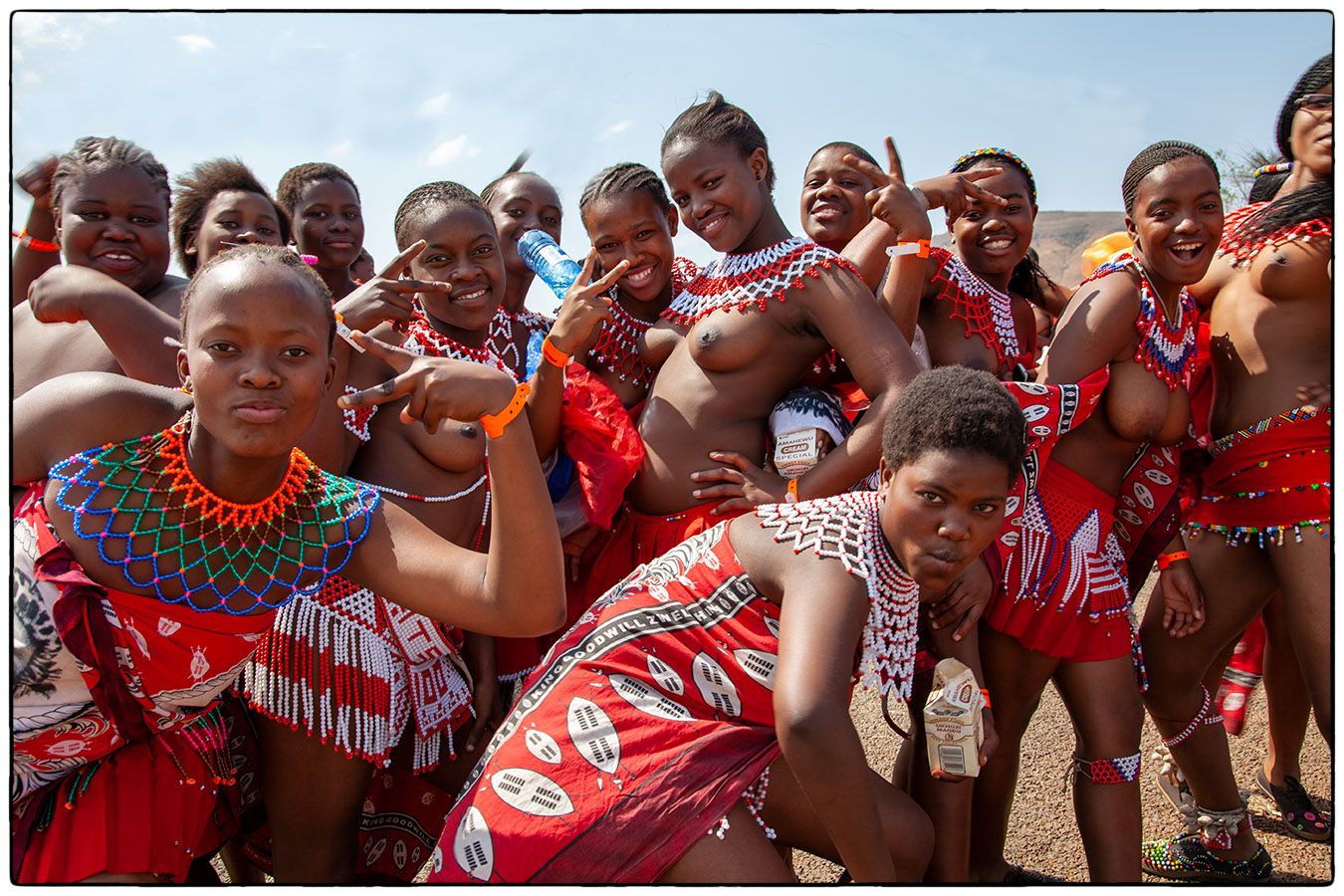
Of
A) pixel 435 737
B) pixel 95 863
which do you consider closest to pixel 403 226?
pixel 435 737

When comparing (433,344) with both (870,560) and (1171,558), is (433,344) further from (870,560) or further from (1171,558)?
(1171,558)

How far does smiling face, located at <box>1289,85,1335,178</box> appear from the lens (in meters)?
3.21

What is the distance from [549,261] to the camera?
149 inches

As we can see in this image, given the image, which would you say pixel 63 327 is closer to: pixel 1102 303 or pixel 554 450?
pixel 554 450

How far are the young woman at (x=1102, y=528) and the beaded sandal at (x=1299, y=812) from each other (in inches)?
45.7

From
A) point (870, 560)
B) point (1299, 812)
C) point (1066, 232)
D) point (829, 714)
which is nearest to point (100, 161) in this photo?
point (870, 560)

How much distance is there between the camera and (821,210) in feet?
13.5

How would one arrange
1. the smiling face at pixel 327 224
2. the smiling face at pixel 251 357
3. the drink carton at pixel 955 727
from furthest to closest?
the smiling face at pixel 327 224 → the drink carton at pixel 955 727 → the smiling face at pixel 251 357

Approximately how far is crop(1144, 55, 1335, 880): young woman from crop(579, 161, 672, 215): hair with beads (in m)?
1.81

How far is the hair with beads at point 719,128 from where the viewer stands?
3.40 metres

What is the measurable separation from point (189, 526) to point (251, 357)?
42cm

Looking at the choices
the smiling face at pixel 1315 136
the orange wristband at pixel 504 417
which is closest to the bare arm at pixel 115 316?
the orange wristband at pixel 504 417

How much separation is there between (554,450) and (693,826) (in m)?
1.36

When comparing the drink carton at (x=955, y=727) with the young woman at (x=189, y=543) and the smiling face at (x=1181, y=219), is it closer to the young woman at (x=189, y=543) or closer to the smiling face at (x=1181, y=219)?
the young woman at (x=189, y=543)
